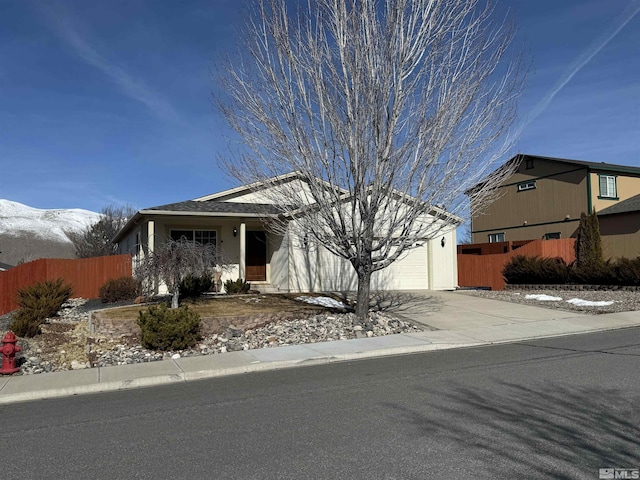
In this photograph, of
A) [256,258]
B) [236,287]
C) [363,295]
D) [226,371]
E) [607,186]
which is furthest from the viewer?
[607,186]

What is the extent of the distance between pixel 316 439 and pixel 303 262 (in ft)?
51.0

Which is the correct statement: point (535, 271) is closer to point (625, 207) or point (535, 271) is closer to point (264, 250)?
point (625, 207)

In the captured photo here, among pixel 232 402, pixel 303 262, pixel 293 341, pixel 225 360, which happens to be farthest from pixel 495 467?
pixel 303 262

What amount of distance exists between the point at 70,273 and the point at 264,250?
771cm

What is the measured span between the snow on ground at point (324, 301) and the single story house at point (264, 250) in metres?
2.60

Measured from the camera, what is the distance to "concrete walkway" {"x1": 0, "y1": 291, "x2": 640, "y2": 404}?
28.9 feet

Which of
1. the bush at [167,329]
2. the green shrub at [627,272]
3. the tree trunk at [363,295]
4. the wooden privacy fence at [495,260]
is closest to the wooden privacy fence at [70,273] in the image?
the bush at [167,329]

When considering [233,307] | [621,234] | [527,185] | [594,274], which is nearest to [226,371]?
[233,307]

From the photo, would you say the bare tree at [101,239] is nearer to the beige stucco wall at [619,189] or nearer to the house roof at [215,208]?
the house roof at [215,208]

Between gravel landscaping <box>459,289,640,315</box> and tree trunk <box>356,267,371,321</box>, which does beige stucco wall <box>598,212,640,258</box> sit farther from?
tree trunk <box>356,267,371,321</box>

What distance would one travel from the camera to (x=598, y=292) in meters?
20.1

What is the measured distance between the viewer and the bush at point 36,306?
1227cm

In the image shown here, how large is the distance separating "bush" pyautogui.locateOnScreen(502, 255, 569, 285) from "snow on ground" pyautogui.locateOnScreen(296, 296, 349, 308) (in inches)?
388

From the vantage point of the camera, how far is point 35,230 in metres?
128
